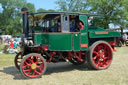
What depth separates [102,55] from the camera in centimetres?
657

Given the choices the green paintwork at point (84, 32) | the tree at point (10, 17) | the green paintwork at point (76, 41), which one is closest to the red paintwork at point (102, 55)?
the green paintwork at point (84, 32)

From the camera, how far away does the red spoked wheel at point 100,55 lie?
6.19m

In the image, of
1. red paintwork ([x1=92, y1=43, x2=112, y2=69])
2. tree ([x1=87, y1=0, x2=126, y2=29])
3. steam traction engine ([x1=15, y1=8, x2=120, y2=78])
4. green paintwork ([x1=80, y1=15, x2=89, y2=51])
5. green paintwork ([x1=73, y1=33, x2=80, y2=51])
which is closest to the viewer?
steam traction engine ([x1=15, y1=8, x2=120, y2=78])

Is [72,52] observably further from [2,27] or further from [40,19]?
[2,27]

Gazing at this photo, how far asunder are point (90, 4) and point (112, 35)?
22.0 m

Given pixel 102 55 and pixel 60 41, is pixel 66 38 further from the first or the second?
pixel 102 55

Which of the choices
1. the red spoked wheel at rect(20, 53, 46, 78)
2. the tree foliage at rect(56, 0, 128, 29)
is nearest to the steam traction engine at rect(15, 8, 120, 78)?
the red spoked wheel at rect(20, 53, 46, 78)

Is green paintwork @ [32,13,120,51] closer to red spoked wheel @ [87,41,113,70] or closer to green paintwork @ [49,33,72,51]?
green paintwork @ [49,33,72,51]

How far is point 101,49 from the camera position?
264 inches

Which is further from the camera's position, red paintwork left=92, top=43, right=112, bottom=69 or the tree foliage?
the tree foliage

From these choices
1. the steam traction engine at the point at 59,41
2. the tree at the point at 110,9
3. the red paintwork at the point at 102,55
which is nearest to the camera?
the steam traction engine at the point at 59,41

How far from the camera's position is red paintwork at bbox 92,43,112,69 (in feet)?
21.3

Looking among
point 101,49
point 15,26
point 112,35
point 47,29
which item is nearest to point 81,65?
point 101,49

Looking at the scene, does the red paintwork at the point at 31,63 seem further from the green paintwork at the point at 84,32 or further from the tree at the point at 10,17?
the tree at the point at 10,17
